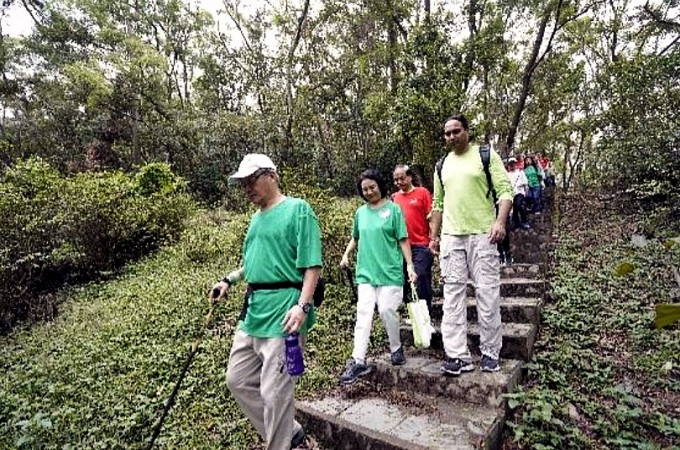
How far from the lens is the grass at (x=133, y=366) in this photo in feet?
11.3

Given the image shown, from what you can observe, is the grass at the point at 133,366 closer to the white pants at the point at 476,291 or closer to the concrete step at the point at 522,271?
the white pants at the point at 476,291

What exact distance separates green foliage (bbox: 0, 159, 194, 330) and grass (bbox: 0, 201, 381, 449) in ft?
1.62

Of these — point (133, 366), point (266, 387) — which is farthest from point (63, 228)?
point (266, 387)

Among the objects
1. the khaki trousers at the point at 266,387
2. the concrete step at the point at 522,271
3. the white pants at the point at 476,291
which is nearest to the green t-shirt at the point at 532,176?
the concrete step at the point at 522,271

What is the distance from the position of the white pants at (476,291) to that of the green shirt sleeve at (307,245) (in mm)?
1324

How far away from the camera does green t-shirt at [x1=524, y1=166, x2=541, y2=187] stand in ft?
32.9

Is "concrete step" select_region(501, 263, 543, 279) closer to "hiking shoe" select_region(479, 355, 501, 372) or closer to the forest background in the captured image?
the forest background

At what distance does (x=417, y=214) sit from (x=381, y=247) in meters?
0.87

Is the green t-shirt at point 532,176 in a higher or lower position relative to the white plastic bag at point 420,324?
higher

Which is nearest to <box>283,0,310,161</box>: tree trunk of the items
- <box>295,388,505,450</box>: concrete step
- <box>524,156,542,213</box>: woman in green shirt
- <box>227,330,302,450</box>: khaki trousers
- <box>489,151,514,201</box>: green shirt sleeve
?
<box>524,156,542,213</box>: woman in green shirt

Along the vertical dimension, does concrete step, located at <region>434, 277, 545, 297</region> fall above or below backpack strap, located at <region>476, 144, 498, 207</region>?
below

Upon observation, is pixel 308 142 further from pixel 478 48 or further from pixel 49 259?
pixel 49 259

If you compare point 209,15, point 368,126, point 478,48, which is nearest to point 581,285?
point 478,48

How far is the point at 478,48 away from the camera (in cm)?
985
